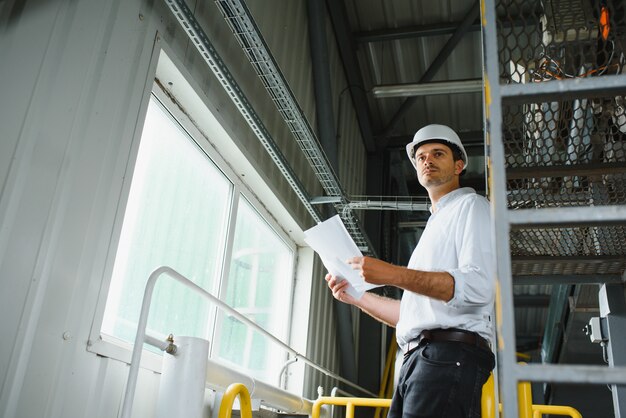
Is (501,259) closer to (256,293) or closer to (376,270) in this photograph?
(376,270)

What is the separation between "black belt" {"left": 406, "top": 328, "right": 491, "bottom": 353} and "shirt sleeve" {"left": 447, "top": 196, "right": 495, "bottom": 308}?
4.3 inches

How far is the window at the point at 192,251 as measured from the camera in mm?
2947

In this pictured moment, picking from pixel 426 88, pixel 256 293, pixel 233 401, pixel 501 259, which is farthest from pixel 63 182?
pixel 426 88

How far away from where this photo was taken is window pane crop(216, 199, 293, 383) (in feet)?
14.1

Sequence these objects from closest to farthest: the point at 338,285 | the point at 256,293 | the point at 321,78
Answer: the point at 338,285
the point at 256,293
the point at 321,78

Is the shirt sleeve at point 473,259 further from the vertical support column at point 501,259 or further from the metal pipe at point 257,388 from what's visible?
the metal pipe at point 257,388

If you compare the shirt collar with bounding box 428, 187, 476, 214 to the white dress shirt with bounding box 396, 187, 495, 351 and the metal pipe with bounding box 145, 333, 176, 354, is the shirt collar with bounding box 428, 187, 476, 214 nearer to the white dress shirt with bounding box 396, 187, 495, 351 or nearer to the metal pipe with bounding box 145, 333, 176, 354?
the white dress shirt with bounding box 396, 187, 495, 351

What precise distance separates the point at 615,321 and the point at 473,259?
5.89 ft

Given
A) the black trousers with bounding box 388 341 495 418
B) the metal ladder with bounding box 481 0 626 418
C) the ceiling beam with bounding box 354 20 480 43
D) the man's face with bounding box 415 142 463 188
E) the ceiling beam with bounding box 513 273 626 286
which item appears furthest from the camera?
the ceiling beam with bounding box 354 20 480 43

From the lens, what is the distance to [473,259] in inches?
81.2

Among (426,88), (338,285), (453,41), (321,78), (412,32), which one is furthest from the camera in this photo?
(412,32)

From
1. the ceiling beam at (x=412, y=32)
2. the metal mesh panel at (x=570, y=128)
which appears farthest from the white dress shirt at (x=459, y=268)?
the ceiling beam at (x=412, y=32)

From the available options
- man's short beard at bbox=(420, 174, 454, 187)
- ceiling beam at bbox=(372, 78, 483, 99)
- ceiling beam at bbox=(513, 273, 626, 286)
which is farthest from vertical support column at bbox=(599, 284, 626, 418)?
ceiling beam at bbox=(372, 78, 483, 99)

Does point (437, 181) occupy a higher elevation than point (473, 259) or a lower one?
higher
